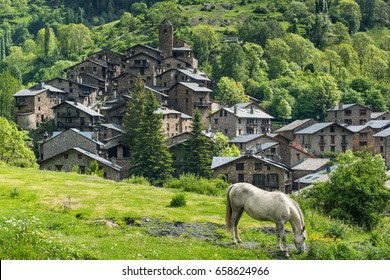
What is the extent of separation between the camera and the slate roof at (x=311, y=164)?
96.4 metres

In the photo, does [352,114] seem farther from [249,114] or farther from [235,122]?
[235,122]

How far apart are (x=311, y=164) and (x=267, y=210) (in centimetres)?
7275

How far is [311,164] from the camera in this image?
322ft

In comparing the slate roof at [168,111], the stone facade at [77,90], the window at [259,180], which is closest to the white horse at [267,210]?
the window at [259,180]

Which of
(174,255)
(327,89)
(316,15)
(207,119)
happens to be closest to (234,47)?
(327,89)

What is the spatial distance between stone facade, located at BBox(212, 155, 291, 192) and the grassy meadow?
44742mm

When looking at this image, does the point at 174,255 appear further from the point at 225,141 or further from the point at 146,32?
the point at 146,32

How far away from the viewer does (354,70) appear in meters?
169

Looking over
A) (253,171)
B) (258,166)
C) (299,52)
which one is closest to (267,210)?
(253,171)

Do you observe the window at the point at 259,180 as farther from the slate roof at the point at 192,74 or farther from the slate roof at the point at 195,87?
the slate roof at the point at 192,74

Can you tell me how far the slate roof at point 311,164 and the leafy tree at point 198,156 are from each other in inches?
499

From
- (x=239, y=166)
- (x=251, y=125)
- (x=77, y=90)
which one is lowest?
(x=251, y=125)

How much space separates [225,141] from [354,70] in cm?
7269

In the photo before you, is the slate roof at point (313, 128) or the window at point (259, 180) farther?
the slate roof at point (313, 128)
